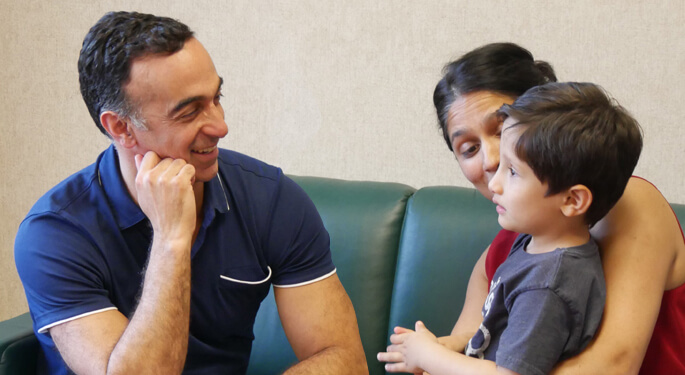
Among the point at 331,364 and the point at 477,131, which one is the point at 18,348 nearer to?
the point at 331,364

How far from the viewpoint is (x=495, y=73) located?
1392 mm

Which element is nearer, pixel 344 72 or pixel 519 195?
pixel 519 195

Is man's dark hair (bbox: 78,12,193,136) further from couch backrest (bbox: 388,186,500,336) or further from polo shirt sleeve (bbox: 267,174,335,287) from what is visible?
couch backrest (bbox: 388,186,500,336)

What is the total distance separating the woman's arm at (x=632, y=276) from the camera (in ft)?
3.69

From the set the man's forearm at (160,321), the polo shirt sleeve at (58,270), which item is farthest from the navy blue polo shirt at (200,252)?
the man's forearm at (160,321)

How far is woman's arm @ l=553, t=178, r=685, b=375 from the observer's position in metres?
1.12

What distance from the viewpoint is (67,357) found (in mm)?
1375

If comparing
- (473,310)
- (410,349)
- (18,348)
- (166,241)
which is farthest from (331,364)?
(18,348)

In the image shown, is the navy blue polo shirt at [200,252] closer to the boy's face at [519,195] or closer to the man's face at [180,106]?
the man's face at [180,106]

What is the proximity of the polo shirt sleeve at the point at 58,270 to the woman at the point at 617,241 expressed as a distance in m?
0.77

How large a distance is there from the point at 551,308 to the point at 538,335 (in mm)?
49

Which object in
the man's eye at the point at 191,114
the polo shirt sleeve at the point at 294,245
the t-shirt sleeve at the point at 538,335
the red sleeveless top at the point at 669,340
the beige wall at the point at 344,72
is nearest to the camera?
the t-shirt sleeve at the point at 538,335

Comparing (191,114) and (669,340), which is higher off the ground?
(191,114)

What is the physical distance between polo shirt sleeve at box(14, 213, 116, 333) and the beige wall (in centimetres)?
111
